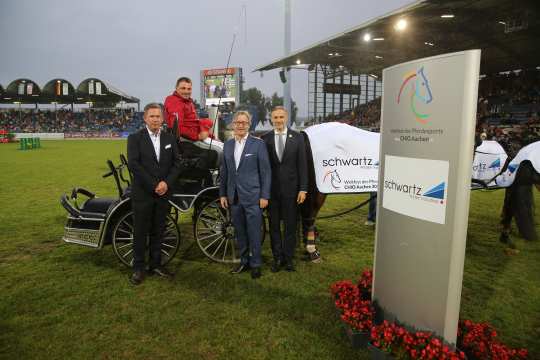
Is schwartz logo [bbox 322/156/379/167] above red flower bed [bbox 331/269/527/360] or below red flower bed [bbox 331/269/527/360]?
above

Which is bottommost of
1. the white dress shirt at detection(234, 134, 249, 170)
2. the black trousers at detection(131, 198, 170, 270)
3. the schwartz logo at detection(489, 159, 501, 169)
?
the black trousers at detection(131, 198, 170, 270)

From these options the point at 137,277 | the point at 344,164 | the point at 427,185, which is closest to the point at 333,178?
the point at 344,164

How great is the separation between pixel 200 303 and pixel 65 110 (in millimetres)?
62632

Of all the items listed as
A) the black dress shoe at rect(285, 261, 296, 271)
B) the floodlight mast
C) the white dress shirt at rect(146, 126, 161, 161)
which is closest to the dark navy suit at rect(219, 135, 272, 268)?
the black dress shoe at rect(285, 261, 296, 271)

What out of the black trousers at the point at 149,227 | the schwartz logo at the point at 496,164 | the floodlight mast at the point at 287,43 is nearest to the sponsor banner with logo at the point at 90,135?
the floodlight mast at the point at 287,43

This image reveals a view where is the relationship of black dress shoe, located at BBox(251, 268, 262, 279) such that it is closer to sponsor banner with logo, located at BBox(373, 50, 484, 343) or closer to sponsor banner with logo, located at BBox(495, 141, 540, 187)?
sponsor banner with logo, located at BBox(373, 50, 484, 343)

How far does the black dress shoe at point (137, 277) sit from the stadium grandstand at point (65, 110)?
149ft

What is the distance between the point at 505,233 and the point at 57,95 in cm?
5915

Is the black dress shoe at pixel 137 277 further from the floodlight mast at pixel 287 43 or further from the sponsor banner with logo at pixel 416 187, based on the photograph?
the floodlight mast at pixel 287 43

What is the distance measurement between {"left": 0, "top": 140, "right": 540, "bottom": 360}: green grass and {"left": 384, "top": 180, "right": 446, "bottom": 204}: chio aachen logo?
121 centimetres

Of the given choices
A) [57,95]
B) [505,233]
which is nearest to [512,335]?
[505,233]

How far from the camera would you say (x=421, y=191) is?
7.04ft

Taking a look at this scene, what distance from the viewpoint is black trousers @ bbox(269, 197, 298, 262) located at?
12.5 ft

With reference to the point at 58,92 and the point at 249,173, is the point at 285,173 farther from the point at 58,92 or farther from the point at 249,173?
the point at 58,92
